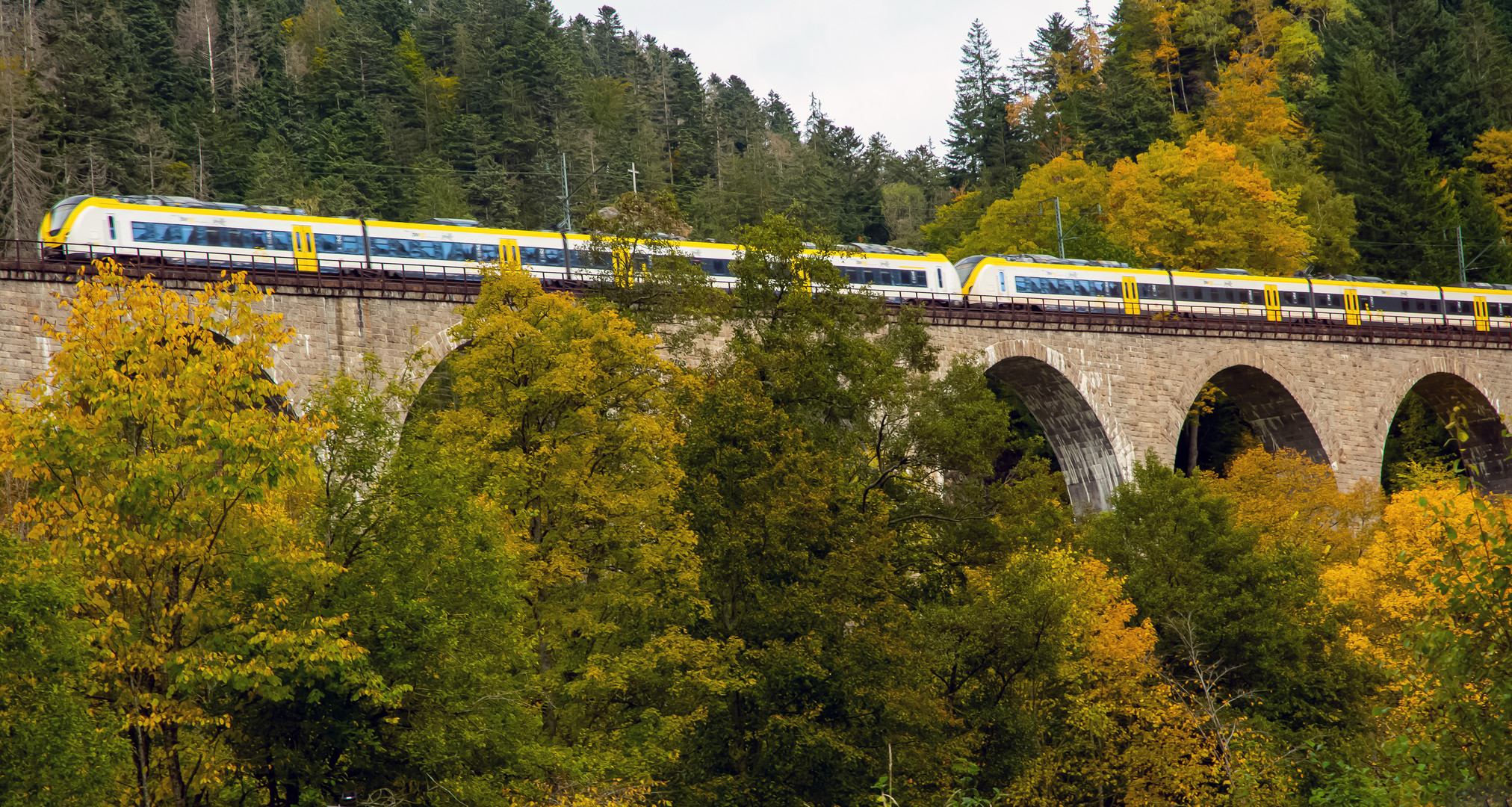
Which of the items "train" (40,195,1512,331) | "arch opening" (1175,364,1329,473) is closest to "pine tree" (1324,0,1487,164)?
"train" (40,195,1512,331)

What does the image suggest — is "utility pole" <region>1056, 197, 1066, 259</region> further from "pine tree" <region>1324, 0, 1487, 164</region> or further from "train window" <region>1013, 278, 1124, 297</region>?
"pine tree" <region>1324, 0, 1487, 164</region>

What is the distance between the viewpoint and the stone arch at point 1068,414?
176 ft

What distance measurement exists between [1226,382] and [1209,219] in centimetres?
1475

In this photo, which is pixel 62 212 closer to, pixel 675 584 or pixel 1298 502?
Answer: pixel 675 584

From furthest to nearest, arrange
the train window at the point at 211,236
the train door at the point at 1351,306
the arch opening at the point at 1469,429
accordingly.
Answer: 1. the train door at the point at 1351,306
2. the arch opening at the point at 1469,429
3. the train window at the point at 211,236

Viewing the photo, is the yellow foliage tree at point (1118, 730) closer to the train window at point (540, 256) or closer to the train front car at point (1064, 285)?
the train window at point (540, 256)

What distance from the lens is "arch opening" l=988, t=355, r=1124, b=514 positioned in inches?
2138

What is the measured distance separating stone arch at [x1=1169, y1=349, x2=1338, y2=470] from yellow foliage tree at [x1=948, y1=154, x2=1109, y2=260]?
18125mm

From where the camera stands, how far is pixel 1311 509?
49.4 meters

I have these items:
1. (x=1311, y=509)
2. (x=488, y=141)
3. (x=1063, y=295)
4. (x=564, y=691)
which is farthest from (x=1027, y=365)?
(x=488, y=141)

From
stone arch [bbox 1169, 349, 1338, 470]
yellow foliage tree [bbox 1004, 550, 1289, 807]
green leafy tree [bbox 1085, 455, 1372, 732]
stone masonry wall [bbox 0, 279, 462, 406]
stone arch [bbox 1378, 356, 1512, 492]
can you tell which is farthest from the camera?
stone arch [bbox 1378, 356, 1512, 492]

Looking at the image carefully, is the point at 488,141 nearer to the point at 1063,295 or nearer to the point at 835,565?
the point at 1063,295

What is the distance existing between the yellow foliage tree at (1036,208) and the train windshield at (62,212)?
156 feet

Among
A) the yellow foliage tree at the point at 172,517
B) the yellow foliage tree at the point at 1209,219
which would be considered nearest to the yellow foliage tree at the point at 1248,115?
the yellow foliage tree at the point at 1209,219
